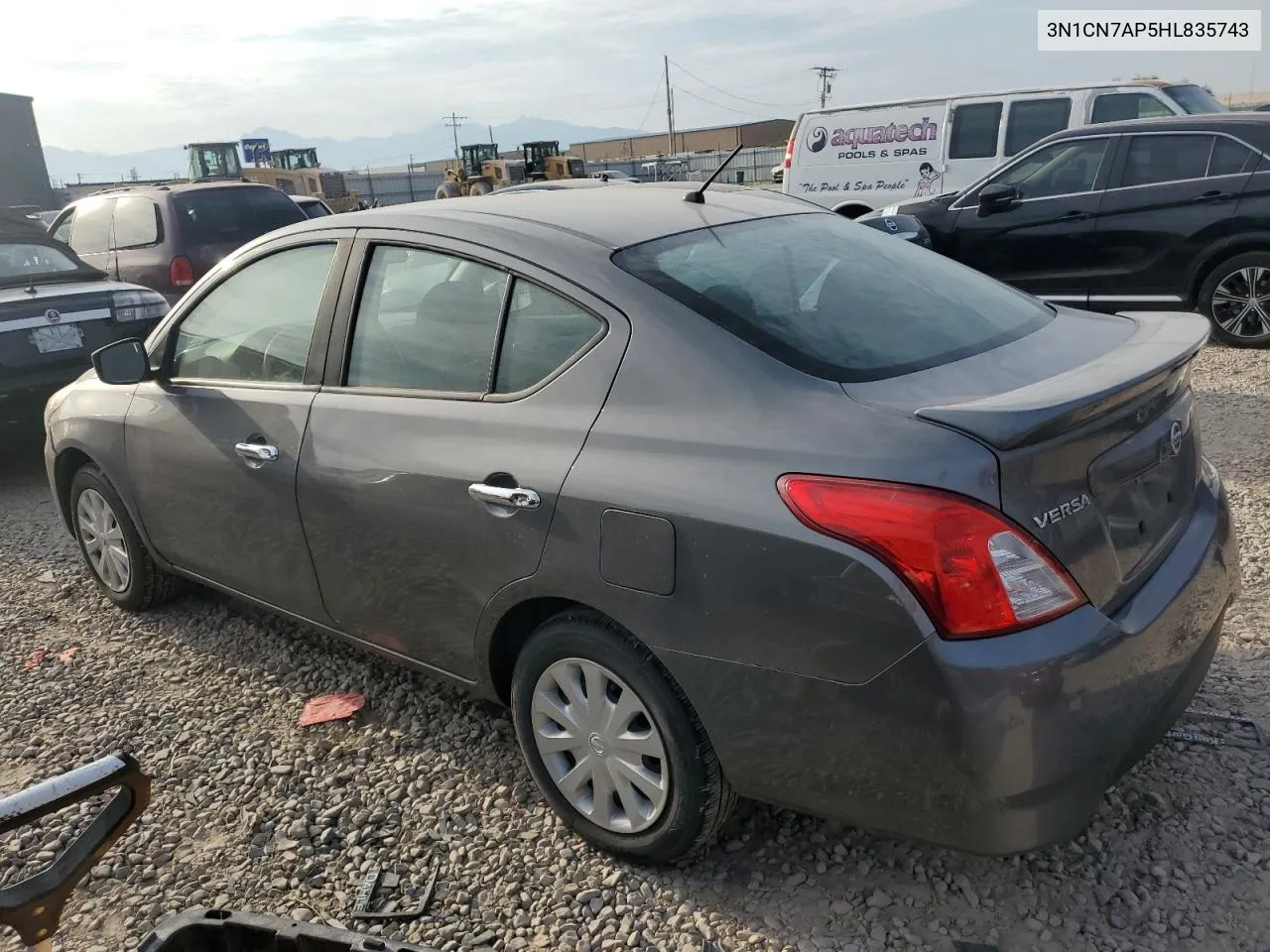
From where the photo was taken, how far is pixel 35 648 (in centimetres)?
406

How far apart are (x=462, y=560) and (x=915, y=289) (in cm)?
146

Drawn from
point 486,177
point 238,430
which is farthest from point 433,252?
point 486,177

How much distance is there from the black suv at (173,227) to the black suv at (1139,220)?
629 cm

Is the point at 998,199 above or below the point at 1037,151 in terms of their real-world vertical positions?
below

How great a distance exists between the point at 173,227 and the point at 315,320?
21.7ft

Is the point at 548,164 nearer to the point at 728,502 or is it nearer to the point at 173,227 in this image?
the point at 173,227

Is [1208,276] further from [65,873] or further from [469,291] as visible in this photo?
[65,873]

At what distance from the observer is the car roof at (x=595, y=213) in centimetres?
276

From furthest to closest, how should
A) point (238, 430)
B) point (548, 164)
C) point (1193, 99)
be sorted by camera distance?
point (548, 164)
point (1193, 99)
point (238, 430)

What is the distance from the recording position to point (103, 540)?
4293 millimetres

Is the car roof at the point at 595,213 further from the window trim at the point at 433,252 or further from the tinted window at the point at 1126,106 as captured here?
the tinted window at the point at 1126,106

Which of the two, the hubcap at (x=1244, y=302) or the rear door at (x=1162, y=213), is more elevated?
the rear door at (x=1162, y=213)

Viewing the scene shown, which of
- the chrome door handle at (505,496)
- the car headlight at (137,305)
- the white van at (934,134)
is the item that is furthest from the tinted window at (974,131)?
the chrome door handle at (505,496)

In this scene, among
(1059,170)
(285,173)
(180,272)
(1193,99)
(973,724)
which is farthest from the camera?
(285,173)
